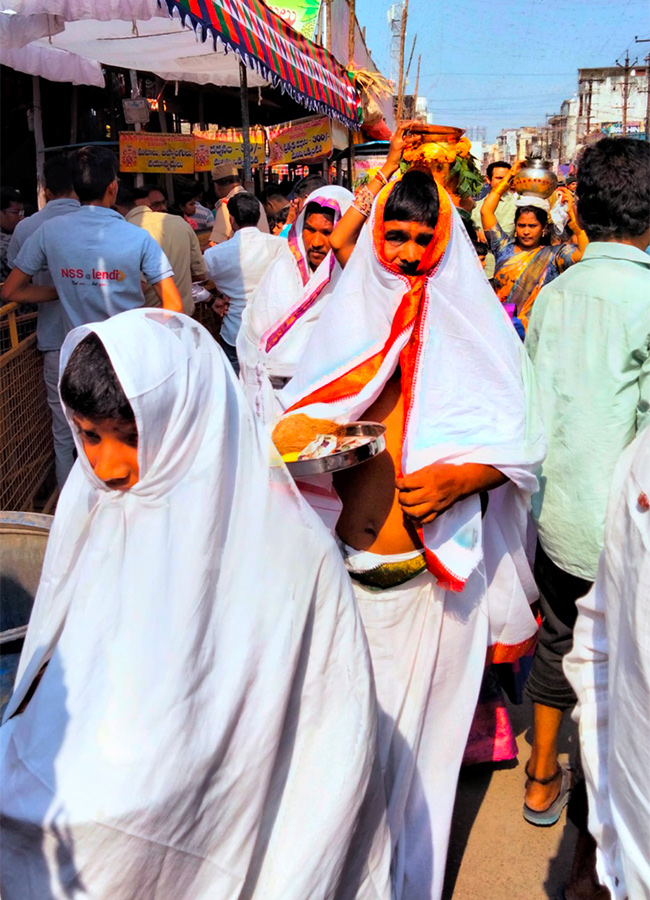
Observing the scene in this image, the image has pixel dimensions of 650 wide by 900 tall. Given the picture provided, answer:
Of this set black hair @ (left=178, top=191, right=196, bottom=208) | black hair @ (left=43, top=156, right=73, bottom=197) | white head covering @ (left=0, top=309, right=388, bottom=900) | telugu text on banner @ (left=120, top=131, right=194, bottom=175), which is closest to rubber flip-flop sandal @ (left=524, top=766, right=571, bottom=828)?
white head covering @ (left=0, top=309, right=388, bottom=900)

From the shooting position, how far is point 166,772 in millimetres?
1562

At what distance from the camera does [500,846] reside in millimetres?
2844

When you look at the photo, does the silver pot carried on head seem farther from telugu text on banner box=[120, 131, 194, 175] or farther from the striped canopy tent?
telugu text on banner box=[120, 131, 194, 175]

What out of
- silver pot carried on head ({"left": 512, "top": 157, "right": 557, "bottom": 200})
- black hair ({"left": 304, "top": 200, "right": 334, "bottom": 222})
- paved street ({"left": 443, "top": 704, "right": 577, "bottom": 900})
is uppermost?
silver pot carried on head ({"left": 512, "top": 157, "right": 557, "bottom": 200})

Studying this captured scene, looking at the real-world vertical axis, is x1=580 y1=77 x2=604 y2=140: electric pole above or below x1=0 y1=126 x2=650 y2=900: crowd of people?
above

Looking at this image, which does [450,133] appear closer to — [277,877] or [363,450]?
[363,450]

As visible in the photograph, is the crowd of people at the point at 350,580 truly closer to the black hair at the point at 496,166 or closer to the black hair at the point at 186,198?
the black hair at the point at 496,166

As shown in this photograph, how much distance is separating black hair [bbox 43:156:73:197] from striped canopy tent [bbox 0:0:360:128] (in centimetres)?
83

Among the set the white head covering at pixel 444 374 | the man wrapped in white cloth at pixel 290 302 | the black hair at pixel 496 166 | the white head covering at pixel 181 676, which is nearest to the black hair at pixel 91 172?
the man wrapped in white cloth at pixel 290 302

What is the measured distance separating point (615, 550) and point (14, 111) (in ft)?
31.1

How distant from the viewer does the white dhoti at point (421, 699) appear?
2.51 meters

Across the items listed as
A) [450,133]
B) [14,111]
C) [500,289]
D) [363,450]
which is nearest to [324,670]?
[363,450]

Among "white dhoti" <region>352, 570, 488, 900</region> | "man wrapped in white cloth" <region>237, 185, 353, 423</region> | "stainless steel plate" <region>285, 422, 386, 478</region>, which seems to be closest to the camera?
"stainless steel plate" <region>285, 422, 386, 478</region>

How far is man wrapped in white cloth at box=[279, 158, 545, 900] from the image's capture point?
245 centimetres
